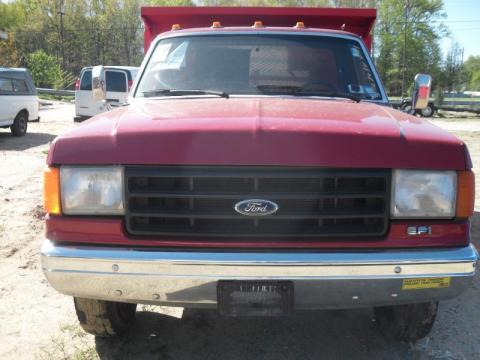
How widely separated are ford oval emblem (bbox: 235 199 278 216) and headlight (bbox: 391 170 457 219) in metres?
0.60

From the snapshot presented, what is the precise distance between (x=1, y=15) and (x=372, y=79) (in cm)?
6854

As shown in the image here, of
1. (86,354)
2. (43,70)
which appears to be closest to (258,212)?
(86,354)

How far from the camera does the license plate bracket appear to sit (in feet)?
7.45

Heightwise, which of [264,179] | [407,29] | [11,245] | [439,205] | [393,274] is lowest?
[11,245]

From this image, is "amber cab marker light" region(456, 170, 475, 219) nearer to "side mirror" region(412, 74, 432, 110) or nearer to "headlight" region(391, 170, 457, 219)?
"headlight" region(391, 170, 457, 219)

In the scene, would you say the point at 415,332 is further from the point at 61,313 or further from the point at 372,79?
the point at 61,313

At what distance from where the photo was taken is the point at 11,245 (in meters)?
4.88

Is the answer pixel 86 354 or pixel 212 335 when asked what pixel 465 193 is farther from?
pixel 86 354

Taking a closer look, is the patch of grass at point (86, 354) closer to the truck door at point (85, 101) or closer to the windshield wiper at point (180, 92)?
the windshield wiper at point (180, 92)

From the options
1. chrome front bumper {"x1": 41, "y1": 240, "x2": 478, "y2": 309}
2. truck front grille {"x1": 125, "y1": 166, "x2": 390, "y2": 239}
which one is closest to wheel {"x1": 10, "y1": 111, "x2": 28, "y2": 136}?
chrome front bumper {"x1": 41, "y1": 240, "x2": 478, "y2": 309}

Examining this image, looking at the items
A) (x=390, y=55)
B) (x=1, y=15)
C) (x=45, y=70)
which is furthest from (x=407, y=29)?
(x=1, y=15)

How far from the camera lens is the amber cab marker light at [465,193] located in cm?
234

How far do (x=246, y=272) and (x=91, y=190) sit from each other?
2.74 ft

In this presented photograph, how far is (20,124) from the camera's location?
1355 cm
